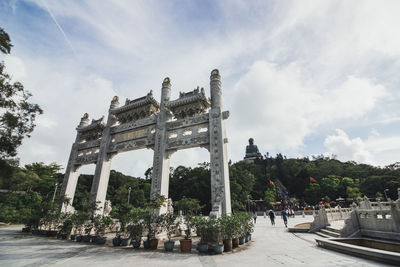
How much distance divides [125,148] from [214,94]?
7784 millimetres

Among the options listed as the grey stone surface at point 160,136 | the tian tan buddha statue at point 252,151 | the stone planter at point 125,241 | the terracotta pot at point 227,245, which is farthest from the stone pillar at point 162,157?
the tian tan buddha statue at point 252,151

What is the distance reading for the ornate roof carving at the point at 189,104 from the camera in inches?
500

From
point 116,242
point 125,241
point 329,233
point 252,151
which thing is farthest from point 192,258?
point 252,151

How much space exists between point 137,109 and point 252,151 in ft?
235

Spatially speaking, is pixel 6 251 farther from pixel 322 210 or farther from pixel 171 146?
pixel 322 210

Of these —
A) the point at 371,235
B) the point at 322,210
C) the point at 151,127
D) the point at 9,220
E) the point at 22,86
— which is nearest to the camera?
the point at 22,86

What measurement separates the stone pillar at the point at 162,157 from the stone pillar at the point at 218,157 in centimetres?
329

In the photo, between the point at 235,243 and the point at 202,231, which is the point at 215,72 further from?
the point at 235,243

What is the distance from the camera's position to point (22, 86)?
7637 millimetres

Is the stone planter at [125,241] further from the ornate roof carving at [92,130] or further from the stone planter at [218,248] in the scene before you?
the ornate roof carving at [92,130]

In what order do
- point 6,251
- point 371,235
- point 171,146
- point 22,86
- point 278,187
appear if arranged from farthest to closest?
point 278,187
point 171,146
point 371,235
point 22,86
point 6,251

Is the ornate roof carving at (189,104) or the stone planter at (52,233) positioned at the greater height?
the ornate roof carving at (189,104)

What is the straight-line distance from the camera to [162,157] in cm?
1220

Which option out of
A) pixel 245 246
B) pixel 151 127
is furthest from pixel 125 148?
pixel 245 246
